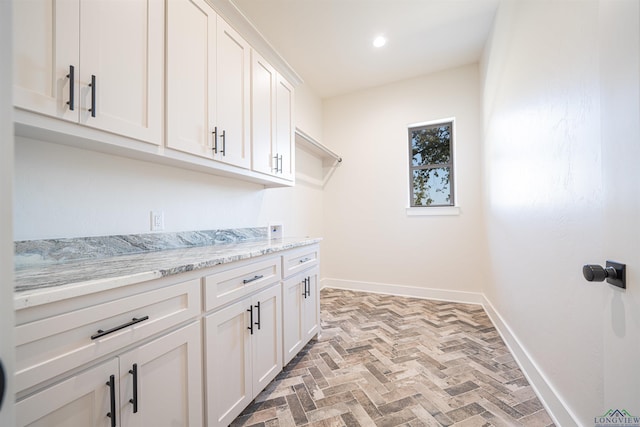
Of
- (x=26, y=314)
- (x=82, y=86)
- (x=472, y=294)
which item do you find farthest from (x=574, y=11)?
(x=472, y=294)

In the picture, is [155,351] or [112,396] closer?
[112,396]

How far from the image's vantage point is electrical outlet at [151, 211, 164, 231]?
5.22ft

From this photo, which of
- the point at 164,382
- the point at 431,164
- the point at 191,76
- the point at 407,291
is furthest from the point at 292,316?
the point at 431,164

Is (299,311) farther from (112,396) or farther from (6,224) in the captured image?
(6,224)

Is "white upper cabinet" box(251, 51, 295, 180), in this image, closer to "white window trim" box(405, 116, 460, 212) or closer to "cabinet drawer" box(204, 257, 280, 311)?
"cabinet drawer" box(204, 257, 280, 311)

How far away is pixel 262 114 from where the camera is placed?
2.12 m

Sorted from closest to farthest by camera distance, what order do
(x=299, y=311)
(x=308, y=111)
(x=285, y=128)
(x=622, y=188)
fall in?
(x=622, y=188)
(x=299, y=311)
(x=285, y=128)
(x=308, y=111)

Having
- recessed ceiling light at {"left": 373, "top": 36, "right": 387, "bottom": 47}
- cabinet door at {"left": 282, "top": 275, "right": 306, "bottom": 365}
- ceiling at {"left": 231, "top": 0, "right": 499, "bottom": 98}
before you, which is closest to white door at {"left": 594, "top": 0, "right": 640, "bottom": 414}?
cabinet door at {"left": 282, "top": 275, "right": 306, "bottom": 365}

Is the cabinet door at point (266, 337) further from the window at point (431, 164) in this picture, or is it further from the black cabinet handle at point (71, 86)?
the window at point (431, 164)

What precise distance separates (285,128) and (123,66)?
143 centimetres

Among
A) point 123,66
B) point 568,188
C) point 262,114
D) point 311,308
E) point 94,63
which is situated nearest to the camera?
point 94,63

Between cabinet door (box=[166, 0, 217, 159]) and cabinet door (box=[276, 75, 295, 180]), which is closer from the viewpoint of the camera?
cabinet door (box=[166, 0, 217, 159])

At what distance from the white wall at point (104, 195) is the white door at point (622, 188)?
212 centimetres

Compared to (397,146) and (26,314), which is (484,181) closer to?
(397,146)
